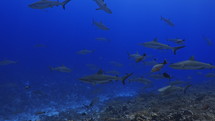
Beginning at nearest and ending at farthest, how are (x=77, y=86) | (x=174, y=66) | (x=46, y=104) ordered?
(x=174, y=66)
(x=46, y=104)
(x=77, y=86)

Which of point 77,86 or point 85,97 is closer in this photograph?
point 85,97

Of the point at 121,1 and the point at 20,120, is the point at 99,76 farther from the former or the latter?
the point at 121,1

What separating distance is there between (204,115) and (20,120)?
38.3 ft

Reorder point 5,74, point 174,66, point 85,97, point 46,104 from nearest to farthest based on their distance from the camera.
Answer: point 174,66 → point 46,104 → point 85,97 → point 5,74

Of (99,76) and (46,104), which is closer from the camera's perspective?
(99,76)

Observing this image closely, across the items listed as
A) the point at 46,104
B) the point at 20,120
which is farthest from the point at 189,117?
the point at 46,104

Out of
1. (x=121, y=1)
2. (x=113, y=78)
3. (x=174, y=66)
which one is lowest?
(x=113, y=78)

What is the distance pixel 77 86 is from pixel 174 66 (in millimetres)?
19390

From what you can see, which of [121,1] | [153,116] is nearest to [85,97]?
[153,116]

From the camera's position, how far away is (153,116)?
682 cm

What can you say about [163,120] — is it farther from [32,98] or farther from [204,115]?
[32,98]

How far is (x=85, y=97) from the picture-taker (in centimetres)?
2053

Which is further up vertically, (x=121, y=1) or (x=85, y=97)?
(x=121, y=1)

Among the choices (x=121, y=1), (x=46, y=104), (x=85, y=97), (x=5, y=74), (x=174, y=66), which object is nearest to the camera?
(x=174, y=66)
